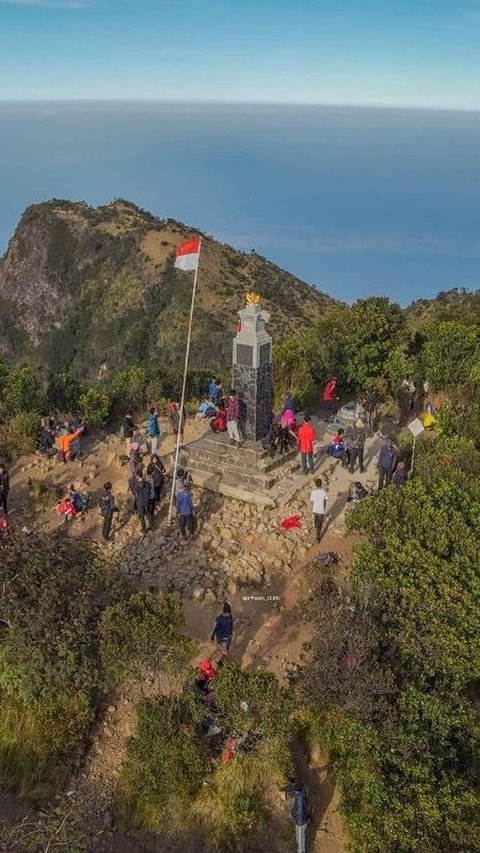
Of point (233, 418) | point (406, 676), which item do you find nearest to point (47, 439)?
point (233, 418)

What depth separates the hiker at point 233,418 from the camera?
14219 millimetres

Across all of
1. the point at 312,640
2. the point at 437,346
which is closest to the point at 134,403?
A: the point at 437,346

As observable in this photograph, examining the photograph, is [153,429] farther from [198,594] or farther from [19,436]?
[198,594]

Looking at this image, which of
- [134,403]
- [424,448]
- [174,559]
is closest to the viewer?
[174,559]

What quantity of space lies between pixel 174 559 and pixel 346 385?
10.2 metres

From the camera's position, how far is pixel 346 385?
19969 mm

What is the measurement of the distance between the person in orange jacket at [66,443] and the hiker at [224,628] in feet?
23.4

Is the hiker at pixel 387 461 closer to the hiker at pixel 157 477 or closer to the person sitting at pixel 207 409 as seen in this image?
the hiker at pixel 157 477

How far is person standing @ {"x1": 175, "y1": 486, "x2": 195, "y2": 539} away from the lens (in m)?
11.7

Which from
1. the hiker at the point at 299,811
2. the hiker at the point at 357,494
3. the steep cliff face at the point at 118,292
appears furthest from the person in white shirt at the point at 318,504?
the steep cliff face at the point at 118,292

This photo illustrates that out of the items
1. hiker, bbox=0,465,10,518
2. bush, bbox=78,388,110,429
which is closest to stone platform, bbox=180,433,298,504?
bush, bbox=78,388,110,429

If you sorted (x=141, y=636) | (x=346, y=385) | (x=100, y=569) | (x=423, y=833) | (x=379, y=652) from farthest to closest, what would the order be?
(x=346, y=385)
(x=100, y=569)
(x=379, y=652)
(x=141, y=636)
(x=423, y=833)

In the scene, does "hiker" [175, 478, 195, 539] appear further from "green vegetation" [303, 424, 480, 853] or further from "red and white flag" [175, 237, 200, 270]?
"red and white flag" [175, 237, 200, 270]

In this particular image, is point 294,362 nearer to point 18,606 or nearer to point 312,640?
point 312,640
